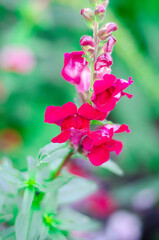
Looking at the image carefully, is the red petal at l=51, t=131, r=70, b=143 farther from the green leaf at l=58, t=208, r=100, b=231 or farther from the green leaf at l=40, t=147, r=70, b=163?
the green leaf at l=58, t=208, r=100, b=231

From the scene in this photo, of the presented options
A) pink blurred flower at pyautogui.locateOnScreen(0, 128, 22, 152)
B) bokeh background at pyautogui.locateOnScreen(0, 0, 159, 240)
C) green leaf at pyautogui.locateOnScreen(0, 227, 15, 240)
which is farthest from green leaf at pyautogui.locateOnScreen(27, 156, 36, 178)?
pink blurred flower at pyautogui.locateOnScreen(0, 128, 22, 152)

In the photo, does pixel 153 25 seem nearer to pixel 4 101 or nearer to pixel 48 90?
pixel 48 90

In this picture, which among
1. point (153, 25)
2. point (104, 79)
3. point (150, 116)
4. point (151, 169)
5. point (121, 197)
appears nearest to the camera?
point (104, 79)

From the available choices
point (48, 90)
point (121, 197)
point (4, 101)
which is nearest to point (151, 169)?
point (121, 197)

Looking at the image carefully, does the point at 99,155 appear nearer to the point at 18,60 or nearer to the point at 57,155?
the point at 57,155

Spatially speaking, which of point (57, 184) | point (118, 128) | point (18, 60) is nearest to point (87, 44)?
point (118, 128)

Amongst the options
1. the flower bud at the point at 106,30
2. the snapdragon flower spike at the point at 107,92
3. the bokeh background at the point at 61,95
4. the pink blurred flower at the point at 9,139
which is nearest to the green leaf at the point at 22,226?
the snapdragon flower spike at the point at 107,92

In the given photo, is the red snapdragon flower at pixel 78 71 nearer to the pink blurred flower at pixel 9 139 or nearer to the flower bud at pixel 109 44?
the flower bud at pixel 109 44
